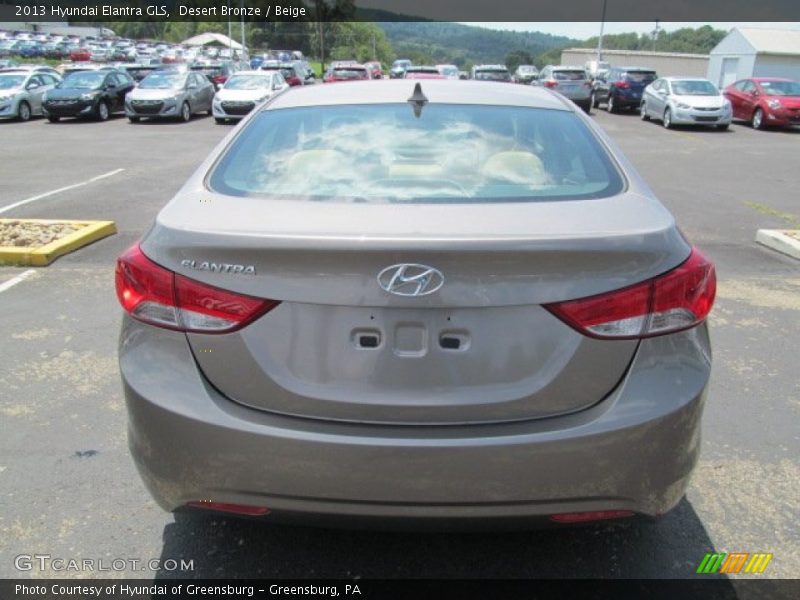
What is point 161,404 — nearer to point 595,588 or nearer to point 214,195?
point 214,195

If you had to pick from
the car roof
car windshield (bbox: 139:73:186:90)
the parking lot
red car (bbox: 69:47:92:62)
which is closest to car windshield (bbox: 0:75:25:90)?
car windshield (bbox: 139:73:186:90)

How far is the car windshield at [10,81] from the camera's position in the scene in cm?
2284

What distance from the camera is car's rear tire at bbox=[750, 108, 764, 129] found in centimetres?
2272

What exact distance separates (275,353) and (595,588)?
1.47 meters

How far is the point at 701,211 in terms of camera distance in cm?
975

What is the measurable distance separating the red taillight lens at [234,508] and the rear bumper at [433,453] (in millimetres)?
29

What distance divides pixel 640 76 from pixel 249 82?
50.6 feet

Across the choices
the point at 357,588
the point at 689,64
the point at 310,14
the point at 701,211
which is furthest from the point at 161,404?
the point at 310,14

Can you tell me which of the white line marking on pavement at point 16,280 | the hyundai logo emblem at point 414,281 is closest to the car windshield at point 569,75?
the white line marking on pavement at point 16,280

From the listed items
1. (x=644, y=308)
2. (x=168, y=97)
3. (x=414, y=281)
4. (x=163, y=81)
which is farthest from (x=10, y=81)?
(x=644, y=308)

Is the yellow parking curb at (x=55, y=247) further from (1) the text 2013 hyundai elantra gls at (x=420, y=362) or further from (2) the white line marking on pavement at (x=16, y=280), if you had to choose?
(1) the text 2013 hyundai elantra gls at (x=420, y=362)

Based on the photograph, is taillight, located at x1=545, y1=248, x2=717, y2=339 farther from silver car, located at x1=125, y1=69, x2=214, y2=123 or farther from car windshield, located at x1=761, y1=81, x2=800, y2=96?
car windshield, located at x1=761, y1=81, x2=800, y2=96

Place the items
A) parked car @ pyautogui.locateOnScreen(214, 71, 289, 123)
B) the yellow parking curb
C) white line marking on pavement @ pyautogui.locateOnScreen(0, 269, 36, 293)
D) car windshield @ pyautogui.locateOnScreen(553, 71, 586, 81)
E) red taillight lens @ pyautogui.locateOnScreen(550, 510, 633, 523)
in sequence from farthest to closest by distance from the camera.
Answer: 1. car windshield @ pyautogui.locateOnScreen(553, 71, 586, 81)
2. parked car @ pyautogui.locateOnScreen(214, 71, 289, 123)
3. the yellow parking curb
4. white line marking on pavement @ pyautogui.locateOnScreen(0, 269, 36, 293)
5. red taillight lens @ pyautogui.locateOnScreen(550, 510, 633, 523)

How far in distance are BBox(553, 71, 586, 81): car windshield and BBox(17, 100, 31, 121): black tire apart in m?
18.8
